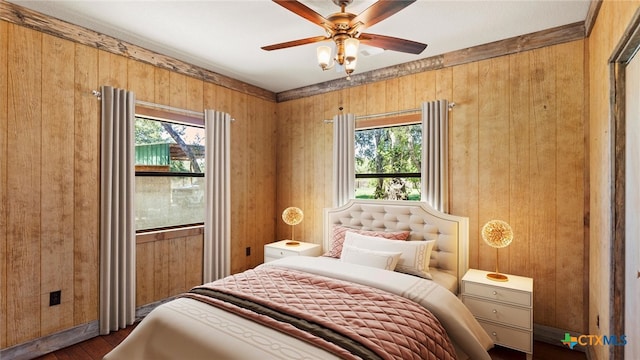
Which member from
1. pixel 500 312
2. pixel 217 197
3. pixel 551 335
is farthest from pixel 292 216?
pixel 551 335

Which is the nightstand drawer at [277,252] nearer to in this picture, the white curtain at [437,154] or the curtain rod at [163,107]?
the white curtain at [437,154]

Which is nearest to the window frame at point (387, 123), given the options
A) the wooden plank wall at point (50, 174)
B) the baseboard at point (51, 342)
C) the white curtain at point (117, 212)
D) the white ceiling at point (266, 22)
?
the white ceiling at point (266, 22)

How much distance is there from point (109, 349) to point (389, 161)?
3301mm

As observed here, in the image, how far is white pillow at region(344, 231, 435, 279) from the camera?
278cm

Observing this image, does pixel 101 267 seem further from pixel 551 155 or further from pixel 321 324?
pixel 551 155

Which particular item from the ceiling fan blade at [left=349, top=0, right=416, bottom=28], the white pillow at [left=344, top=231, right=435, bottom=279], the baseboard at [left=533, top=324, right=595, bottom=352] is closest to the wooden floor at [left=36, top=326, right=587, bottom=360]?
the baseboard at [left=533, top=324, right=595, bottom=352]

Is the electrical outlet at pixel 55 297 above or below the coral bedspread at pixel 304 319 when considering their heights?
below

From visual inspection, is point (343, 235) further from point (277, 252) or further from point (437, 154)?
point (437, 154)

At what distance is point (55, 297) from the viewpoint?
2.57 metres

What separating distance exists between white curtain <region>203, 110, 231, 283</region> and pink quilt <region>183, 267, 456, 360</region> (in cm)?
142

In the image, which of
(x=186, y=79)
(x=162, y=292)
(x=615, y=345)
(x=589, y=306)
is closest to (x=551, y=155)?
(x=589, y=306)

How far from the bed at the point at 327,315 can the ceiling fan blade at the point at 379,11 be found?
5.82 feet

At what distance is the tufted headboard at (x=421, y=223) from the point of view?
9.80 ft

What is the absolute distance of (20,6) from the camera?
238 centimetres
